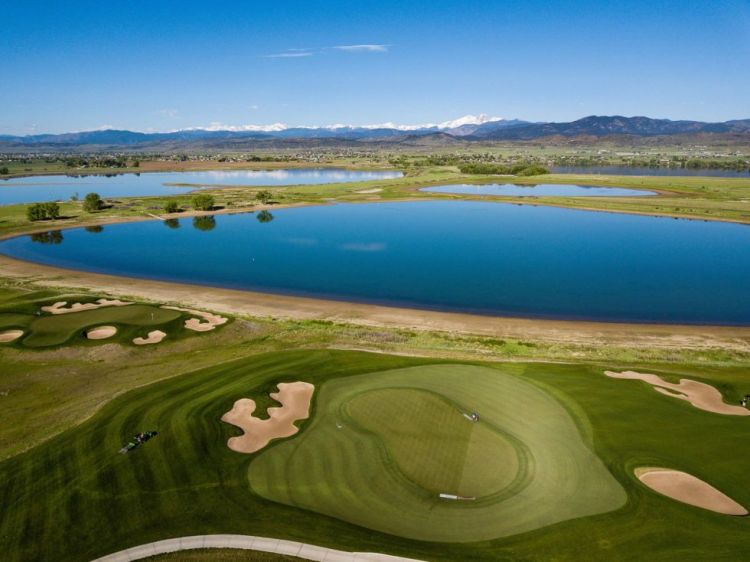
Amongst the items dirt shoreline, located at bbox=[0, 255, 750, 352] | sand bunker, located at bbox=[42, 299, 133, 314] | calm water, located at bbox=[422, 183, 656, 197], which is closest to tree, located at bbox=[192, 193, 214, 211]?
dirt shoreline, located at bbox=[0, 255, 750, 352]

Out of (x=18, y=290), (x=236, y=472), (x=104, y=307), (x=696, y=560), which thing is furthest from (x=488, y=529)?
(x=18, y=290)

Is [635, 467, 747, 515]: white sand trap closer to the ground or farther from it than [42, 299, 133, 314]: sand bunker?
closer to the ground

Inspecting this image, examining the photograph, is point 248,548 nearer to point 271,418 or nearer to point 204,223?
point 271,418

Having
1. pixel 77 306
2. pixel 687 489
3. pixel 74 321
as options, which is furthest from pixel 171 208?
pixel 687 489

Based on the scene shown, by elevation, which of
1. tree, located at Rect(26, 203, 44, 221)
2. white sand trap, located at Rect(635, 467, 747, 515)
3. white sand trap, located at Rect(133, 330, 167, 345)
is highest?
tree, located at Rect(26, 203, 44, 221)

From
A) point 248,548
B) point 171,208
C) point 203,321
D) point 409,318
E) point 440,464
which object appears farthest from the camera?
point 171,208

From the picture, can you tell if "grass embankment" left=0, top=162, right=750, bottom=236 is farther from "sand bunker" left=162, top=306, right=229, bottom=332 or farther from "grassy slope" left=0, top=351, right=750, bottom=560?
"grassy slope" left=0, top=351, right=750, bottom=560
